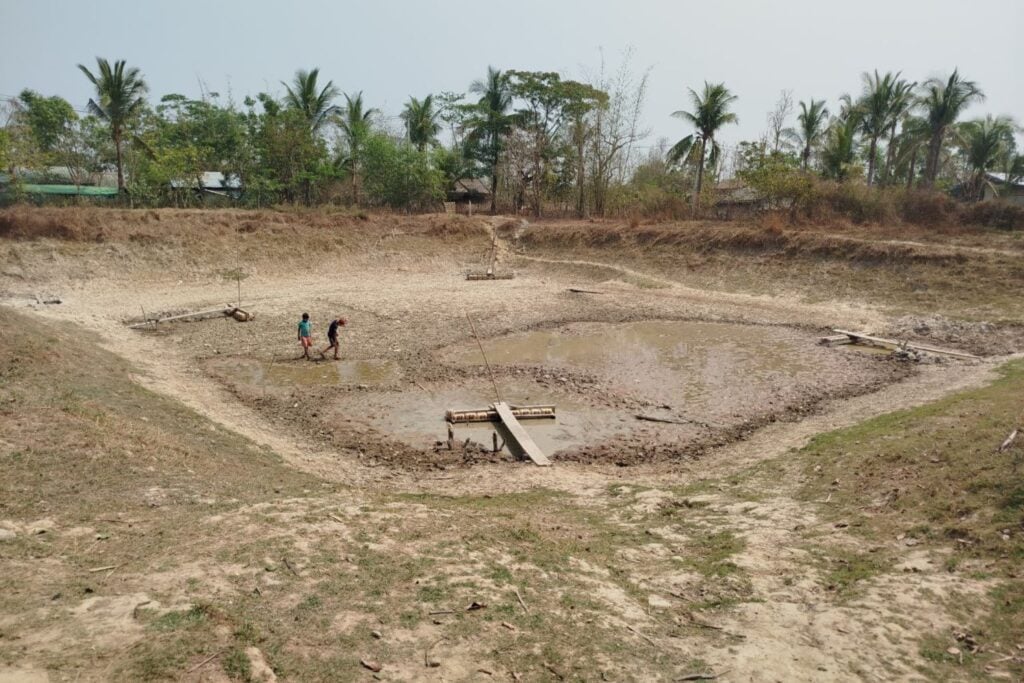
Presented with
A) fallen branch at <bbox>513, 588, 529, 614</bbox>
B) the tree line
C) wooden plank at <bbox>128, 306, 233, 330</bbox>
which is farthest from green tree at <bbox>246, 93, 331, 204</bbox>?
fallen branch at <bbox>513, 588, 529, 614</bbox>

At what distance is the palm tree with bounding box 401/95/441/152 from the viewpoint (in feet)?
168

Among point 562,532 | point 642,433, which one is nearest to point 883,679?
point 562,532

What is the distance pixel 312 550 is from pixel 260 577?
2.49 ft

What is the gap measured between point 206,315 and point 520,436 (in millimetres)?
14774

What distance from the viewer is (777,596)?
6969 mm

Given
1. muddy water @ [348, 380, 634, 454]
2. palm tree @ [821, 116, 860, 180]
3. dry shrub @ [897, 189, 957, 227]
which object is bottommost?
muddy water @ [348, 380, 634, 454]

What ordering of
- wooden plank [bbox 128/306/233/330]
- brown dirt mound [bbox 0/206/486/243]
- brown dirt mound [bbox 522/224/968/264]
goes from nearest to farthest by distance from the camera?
wooden plank [bbox 128/306/233/330] < brown dirt mound [bbox 522/224/968/264] < brown dirt mound [bbox 0/206/486/243]

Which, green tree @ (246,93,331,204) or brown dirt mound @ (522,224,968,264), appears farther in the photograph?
green tree @ (246,93,331,204)

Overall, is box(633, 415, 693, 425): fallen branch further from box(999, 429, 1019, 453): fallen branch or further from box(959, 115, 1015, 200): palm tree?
box(959, 115, 1015, 200): palm tree

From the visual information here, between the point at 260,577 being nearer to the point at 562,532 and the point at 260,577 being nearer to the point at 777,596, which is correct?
the point at 562,532

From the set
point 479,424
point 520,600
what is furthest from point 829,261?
point 520,600

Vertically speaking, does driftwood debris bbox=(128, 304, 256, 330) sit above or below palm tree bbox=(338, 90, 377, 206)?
below

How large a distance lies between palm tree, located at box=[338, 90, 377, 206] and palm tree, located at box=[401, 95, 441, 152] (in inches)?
124

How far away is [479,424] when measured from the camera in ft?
45.0
